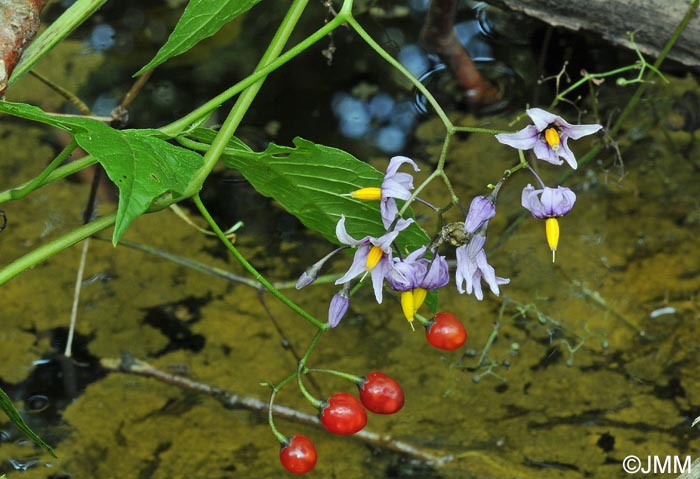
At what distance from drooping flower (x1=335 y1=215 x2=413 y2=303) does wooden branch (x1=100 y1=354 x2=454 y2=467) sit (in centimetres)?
56

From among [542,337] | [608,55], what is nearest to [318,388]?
[542,337]

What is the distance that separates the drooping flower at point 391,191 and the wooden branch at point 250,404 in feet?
1.99

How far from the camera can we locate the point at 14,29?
133 cm

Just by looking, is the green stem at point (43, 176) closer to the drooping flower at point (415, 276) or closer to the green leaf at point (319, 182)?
the green leaf at point (319, 182)

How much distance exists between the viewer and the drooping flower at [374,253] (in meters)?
1.16

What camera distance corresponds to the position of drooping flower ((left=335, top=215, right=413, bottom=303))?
3.82ft

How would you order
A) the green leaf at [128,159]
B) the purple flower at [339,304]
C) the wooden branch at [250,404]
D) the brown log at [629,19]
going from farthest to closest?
the brown log at [629,19] < the wooden branch at [250,404] < the purple flower at [339,304] < the green leaf at [128,159]

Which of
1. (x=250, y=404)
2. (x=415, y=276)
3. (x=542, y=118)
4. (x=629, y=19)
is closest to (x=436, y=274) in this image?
(x=415, y=276)

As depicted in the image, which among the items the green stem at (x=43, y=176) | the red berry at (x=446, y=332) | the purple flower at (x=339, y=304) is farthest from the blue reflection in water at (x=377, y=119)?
the green stem at (x=43, y=176)

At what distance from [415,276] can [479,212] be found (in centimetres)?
12

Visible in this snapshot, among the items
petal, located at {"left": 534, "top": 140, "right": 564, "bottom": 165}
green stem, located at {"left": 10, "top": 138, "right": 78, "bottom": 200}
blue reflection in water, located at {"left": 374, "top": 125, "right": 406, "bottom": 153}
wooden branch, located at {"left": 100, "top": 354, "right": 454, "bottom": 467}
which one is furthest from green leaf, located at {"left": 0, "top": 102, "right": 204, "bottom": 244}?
blue reflection in water, located at {"left": 374, "top": 125, "right": 406, "bottom": 153}

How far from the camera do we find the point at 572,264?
6.35 ft

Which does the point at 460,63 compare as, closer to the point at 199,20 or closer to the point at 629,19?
the point at 629,19

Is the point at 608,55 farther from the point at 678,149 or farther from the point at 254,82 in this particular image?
the point at 254,82
